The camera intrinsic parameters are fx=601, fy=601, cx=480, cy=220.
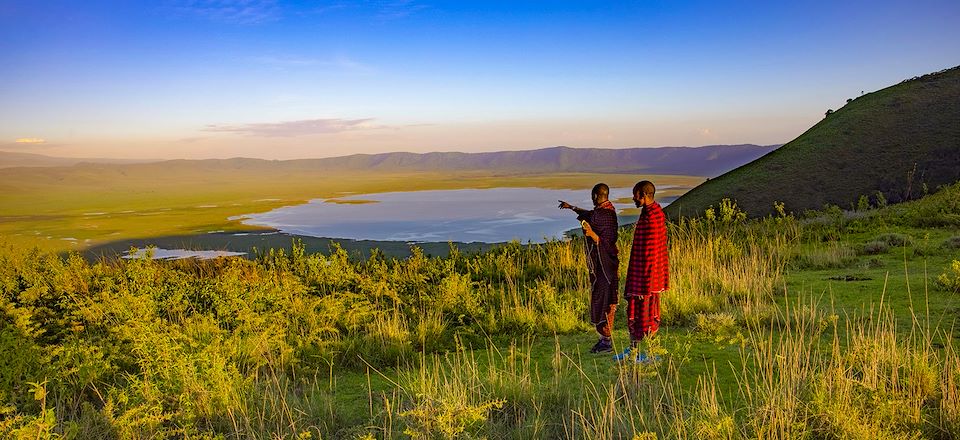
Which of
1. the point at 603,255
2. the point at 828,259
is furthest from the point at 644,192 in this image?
the point at 828,259

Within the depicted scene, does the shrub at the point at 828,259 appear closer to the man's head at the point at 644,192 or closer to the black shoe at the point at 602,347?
the black shoe at the point at 602,347

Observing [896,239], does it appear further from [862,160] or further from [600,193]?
[862,160]

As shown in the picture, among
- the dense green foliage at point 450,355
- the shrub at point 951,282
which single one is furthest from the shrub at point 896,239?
the shrub at point 951,282

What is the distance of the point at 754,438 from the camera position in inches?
150

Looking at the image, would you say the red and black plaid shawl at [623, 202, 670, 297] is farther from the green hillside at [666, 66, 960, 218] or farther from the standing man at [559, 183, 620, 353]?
the green hillside at [666, 66, 960, 218]

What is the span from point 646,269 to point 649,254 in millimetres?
148

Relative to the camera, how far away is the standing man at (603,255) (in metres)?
6.32

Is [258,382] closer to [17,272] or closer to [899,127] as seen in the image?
[17,272]

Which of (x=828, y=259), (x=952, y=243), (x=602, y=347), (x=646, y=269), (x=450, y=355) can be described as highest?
(x=646, y=269)

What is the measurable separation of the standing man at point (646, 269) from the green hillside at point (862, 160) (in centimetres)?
2636

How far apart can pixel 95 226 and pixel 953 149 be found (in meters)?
60.5

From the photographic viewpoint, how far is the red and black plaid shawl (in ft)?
18.8

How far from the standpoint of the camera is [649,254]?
227 inches

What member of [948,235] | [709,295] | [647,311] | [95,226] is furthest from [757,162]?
[95,226]
